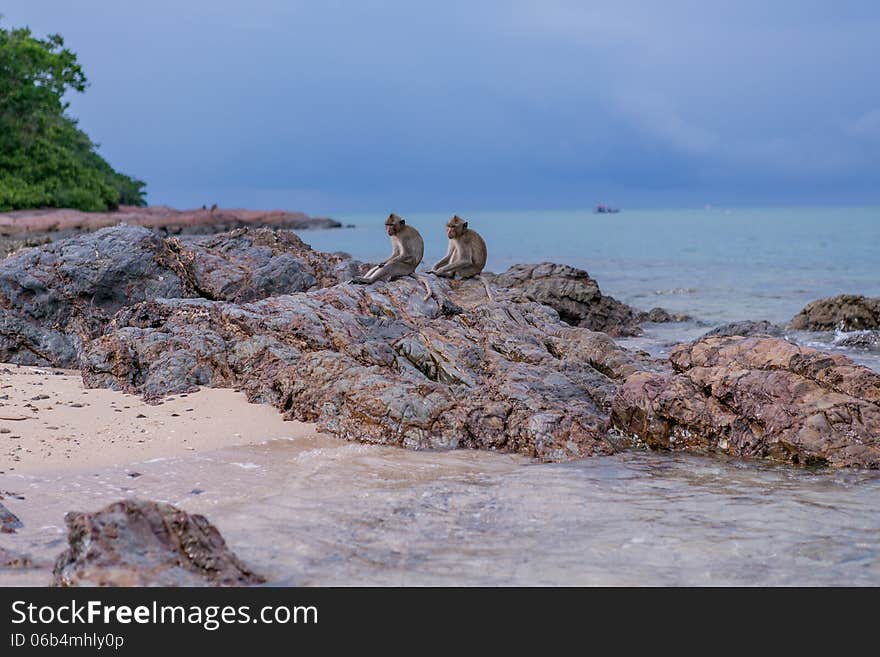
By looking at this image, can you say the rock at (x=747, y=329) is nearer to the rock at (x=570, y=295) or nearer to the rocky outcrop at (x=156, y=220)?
the rock at (x=570, y=295)

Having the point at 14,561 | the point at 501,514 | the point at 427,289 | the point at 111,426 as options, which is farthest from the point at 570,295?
the point at 14,561

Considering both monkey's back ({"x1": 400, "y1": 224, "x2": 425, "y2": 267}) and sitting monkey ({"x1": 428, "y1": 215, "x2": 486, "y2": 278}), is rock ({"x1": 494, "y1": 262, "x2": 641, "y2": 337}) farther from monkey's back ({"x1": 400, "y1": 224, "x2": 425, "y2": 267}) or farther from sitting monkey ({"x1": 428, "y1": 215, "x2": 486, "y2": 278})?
monkey's back ({"x1": 400, "y1": 224, "x2": 425, "y2": 267})

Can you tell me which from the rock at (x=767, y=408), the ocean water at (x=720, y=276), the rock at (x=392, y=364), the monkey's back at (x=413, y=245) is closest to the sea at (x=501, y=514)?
the rock at (x=767, y=408)

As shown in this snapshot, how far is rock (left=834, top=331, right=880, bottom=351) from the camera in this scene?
673 inches

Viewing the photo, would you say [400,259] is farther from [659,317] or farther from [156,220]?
[156,220]

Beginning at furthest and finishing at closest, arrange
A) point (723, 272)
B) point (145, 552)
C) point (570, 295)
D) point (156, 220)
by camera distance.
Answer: point (156, 220), point (723, 272), point (570, 295), point (145, 552)

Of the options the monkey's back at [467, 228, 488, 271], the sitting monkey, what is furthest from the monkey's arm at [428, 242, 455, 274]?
the monkey's back at [467, 228, 488, 271]

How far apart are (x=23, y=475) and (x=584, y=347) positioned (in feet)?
21.1

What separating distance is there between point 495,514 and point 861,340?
13.8 m

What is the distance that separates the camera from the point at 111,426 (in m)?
8.03

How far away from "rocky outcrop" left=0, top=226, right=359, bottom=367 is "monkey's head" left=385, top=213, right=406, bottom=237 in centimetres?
126

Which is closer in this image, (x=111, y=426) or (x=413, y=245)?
(x=111, y=426)
